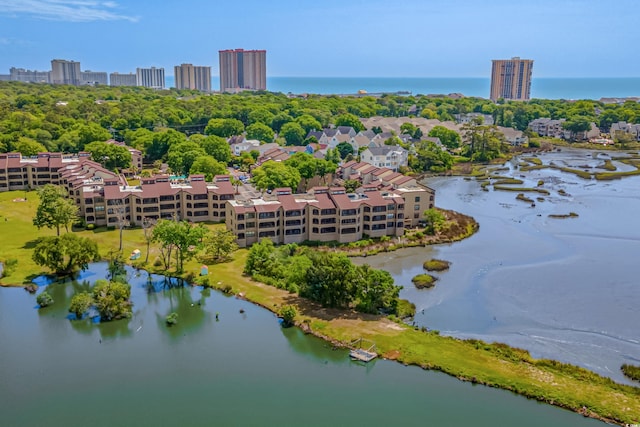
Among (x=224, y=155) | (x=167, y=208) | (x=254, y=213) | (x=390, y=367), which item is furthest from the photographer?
(x=224, y=155)

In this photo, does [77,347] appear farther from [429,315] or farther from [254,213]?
[429,315]

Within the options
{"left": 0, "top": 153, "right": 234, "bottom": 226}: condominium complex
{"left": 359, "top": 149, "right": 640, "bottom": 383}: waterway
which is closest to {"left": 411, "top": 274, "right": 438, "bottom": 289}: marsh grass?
{"left": 359, "top": 149, "right": 640, "bottom": 383}: waterway

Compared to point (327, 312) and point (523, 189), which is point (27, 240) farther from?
point (523, 189)

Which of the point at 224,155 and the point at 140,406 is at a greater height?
the point at 224,155

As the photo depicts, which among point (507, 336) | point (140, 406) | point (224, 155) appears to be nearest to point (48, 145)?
→ point (224, 155)

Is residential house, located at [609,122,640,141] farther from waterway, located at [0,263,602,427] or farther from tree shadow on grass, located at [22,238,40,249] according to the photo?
tree shadow on grass, located at [22,238,40,249]

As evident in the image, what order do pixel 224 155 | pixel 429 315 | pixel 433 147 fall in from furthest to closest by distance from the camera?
1. pixel 433 147
2. pixel 224 155
3. pixel 429 315

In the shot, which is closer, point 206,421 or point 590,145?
point 206,421
